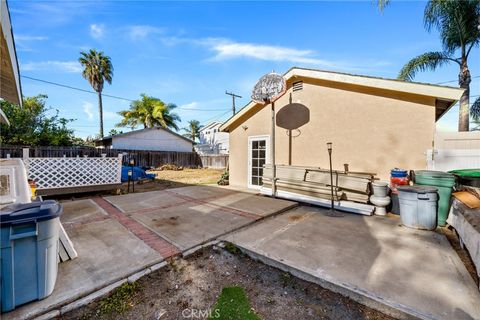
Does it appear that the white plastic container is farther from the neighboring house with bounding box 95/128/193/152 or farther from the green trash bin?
the neighboring house with bounding box 95/128/193/152

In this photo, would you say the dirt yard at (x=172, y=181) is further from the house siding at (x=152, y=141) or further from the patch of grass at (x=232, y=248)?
the house siding at (x=152, y=141)

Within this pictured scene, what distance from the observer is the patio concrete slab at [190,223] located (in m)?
3.40

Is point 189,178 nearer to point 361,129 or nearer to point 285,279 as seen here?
point 361,129

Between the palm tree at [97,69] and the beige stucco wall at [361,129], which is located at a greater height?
the palm tree at [97,69]

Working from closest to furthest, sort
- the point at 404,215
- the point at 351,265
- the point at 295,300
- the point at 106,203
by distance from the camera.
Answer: the point at 295,300
the point at 351,265
the point at 404,215
the point at 106,203

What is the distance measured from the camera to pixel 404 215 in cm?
396

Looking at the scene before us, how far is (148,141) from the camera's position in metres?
21.3

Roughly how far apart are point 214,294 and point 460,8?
49.5 feet

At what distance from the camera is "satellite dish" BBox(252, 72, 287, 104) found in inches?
257

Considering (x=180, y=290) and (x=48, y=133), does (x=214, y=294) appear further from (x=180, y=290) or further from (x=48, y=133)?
(x=48, y=133)

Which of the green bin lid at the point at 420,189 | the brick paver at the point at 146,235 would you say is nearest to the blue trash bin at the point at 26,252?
the brick paver at the point at 146,235

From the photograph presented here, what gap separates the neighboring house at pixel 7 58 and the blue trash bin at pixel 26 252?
2.26 m

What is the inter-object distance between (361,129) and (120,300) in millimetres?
6497

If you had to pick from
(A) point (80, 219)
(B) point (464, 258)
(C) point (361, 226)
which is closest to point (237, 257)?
(C) point (361, 226)
